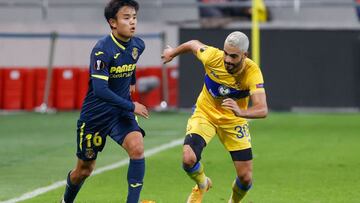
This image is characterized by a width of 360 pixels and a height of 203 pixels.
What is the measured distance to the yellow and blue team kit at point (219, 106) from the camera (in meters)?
11.4

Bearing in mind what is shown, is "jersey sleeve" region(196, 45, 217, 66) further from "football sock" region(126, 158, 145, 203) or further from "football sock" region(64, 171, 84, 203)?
"football sock" region(64, 171, 84, 203)

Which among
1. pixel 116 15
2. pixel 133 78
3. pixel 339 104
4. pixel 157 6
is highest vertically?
pixel 116 15

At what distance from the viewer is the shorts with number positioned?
428 inches

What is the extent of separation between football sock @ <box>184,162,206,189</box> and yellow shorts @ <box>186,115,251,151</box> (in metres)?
0.29

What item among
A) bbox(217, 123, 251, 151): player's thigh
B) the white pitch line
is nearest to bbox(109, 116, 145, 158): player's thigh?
bbox(217, 123, 251, 151): player's thigh

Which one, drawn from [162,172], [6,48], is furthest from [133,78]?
[6,48]

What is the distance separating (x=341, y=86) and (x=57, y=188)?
15.2m

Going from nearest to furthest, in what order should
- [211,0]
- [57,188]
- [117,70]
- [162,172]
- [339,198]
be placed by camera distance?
[117,70] < [339,198] < [57,188] < [162,172] < [211,0]

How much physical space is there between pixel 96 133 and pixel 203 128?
129cm

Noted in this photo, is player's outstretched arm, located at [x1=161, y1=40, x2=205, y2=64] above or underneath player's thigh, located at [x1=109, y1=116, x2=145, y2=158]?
above

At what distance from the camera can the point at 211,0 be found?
30.3 meters

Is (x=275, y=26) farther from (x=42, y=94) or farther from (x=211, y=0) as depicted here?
(x=42, y=94)

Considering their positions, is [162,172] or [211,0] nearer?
[162,172]

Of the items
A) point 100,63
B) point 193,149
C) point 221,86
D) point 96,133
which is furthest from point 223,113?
point 100,63
